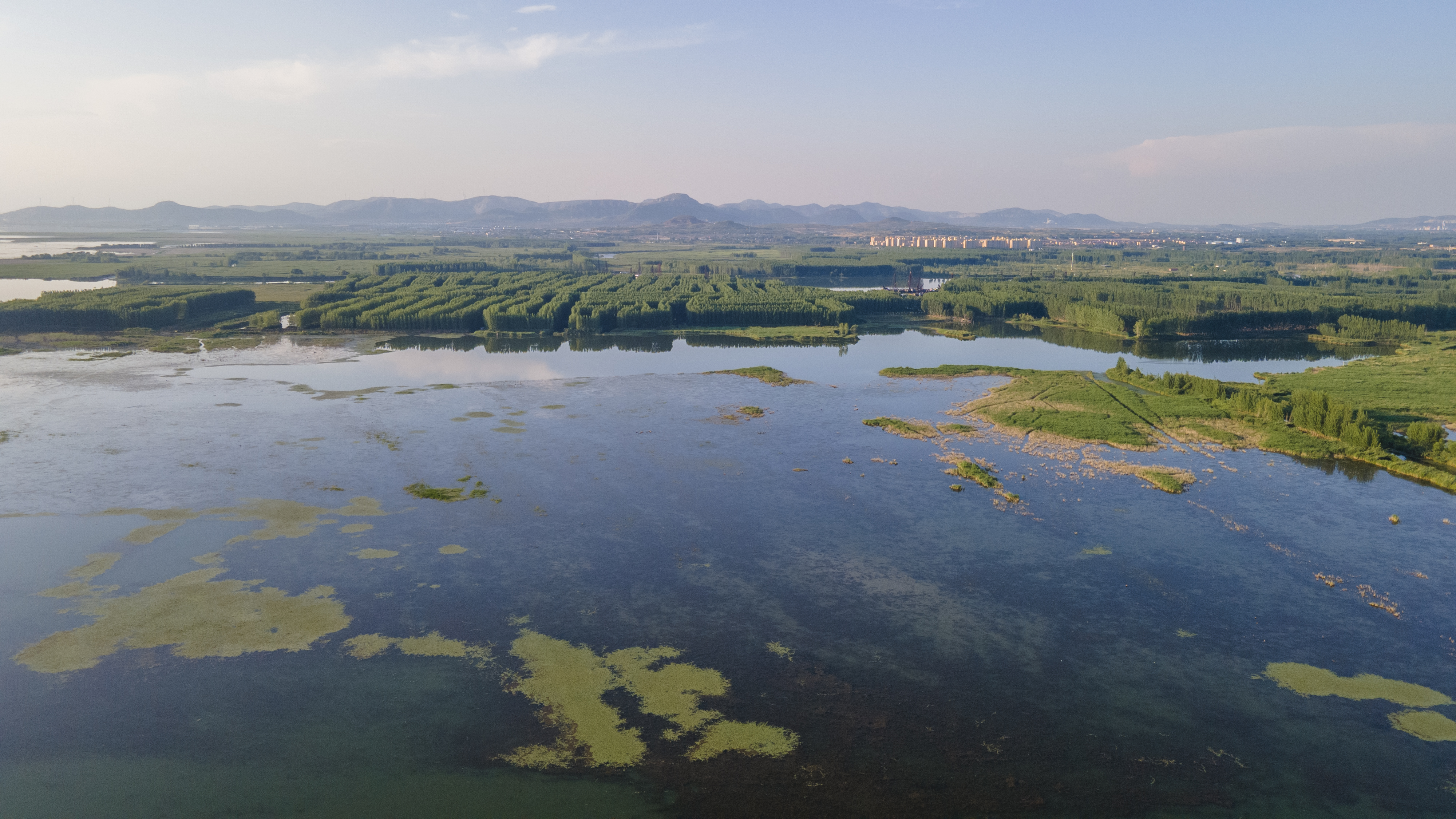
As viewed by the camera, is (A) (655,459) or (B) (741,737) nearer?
(B) (741,737)

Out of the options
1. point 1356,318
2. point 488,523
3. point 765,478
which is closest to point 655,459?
point 765,478

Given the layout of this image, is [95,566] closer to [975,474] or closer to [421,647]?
[421,647]

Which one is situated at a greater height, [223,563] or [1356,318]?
[1356,318]

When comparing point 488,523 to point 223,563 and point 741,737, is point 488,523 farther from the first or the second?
point 741,737

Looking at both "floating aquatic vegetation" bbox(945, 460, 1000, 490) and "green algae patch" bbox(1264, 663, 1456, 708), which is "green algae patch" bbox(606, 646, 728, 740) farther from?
"floating aquatic vegetation" bbox(945, 460, 1000, 490)

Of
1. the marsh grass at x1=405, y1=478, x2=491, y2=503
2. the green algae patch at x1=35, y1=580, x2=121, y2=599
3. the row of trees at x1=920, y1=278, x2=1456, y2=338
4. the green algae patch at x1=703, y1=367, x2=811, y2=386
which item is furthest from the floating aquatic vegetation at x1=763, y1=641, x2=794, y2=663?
the row of trees at x1=920, y1=278, x2=1456, y2=338

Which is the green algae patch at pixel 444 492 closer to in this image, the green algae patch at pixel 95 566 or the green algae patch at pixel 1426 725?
the green algae patch at pixel 95 566
